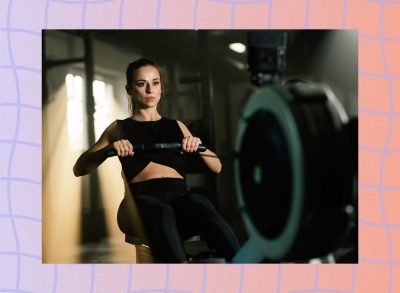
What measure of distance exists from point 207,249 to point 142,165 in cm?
37

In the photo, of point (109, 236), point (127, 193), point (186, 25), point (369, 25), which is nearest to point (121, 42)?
point (186, 25)

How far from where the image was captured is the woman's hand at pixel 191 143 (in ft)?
6.51

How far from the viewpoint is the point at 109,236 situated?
1984 mm

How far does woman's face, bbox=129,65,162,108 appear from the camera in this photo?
1993 mm

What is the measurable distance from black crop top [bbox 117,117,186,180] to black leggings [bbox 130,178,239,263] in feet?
0.20

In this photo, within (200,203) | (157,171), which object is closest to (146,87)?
(157,171)

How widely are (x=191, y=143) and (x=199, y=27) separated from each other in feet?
1.36

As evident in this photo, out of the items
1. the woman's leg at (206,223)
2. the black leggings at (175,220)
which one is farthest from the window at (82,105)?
the woman's leg at (206,223)

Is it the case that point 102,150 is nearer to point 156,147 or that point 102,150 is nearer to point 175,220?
point 156,147

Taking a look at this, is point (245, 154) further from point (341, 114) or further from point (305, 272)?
point (305, 272)

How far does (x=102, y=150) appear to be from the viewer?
199 centimetres

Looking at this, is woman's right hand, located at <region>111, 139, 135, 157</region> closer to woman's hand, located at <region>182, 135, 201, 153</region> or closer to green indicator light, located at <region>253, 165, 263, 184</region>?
woman's hand, located at <region>182, 135, 201, 153</region>

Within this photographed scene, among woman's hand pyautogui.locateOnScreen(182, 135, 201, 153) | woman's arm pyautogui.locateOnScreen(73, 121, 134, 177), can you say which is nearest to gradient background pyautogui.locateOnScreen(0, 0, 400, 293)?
woman's arm pyautogui.locateOnScreen(73, 121, 134, 177)

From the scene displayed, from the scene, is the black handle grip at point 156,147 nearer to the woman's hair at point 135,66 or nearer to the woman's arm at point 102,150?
the woman's arm at point 102,150
